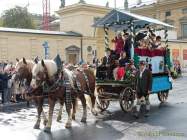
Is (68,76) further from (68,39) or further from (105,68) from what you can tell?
(68,39)

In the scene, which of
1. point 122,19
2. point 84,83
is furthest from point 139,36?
point 84,83

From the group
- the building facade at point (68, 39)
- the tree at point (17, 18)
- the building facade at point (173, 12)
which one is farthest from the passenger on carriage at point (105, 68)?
the tree at point (17, 18)

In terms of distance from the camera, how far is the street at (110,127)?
977cm

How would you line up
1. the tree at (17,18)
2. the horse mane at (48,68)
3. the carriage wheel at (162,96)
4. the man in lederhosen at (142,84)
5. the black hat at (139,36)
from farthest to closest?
the tree at (17,18) < the carriage wheel at (162,96) < the black hat at (139,36) < the man in lederhosen at (142,84) < the horse mane at (48,68)

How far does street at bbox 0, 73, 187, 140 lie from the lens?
9.77 m

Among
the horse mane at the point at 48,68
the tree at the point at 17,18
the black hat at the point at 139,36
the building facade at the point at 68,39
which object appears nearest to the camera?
the horse mane at the point at 48,68

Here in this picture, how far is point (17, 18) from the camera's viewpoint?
59.4m

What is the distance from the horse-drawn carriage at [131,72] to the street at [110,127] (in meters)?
0.58

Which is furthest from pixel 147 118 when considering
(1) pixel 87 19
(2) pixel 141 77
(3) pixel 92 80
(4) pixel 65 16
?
(4) pixel 65 16

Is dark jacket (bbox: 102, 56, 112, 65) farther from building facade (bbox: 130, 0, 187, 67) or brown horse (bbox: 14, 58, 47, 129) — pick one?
building facade (bbox: 130, 0, 187, 67)

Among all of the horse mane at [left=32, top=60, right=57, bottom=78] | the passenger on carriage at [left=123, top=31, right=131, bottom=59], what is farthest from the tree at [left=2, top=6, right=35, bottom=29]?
the horse mane at [left=32, top=60, right=57, bottom=78]

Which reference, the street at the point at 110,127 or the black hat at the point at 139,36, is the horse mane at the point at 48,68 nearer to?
the street at the point at 110,127

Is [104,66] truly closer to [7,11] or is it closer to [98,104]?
[98,104]

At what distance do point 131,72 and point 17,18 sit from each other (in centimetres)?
4853
